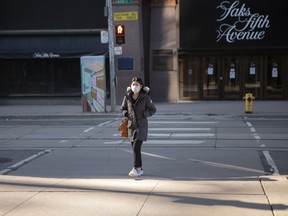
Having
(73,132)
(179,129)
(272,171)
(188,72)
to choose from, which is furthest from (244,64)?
(272,171)

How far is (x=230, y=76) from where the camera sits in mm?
25859

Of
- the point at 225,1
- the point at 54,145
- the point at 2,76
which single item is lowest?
the point at 54,145

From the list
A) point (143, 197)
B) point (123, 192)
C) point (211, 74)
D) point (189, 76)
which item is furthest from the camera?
point (189, 76)

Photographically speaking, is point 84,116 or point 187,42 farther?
point 187,42

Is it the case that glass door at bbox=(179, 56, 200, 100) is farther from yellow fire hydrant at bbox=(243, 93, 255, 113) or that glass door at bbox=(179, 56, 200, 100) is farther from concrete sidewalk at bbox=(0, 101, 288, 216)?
concrete sidewalk at bbox=(0, 101, 288, 216)

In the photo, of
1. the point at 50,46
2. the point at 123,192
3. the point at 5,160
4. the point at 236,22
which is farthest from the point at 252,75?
the point at 123,192

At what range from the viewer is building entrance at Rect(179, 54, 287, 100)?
1007 inches

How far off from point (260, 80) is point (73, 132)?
13.4 meters

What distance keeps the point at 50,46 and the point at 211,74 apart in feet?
28.0

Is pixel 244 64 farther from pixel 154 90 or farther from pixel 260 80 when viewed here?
pixel 154 90

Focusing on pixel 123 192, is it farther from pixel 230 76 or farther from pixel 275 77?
pixel 275 77

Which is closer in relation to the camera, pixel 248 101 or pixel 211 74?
pixel 248 101

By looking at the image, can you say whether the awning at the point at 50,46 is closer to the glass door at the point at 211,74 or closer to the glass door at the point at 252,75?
the glass door at the point at 211,74

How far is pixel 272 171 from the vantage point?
8.97 m
